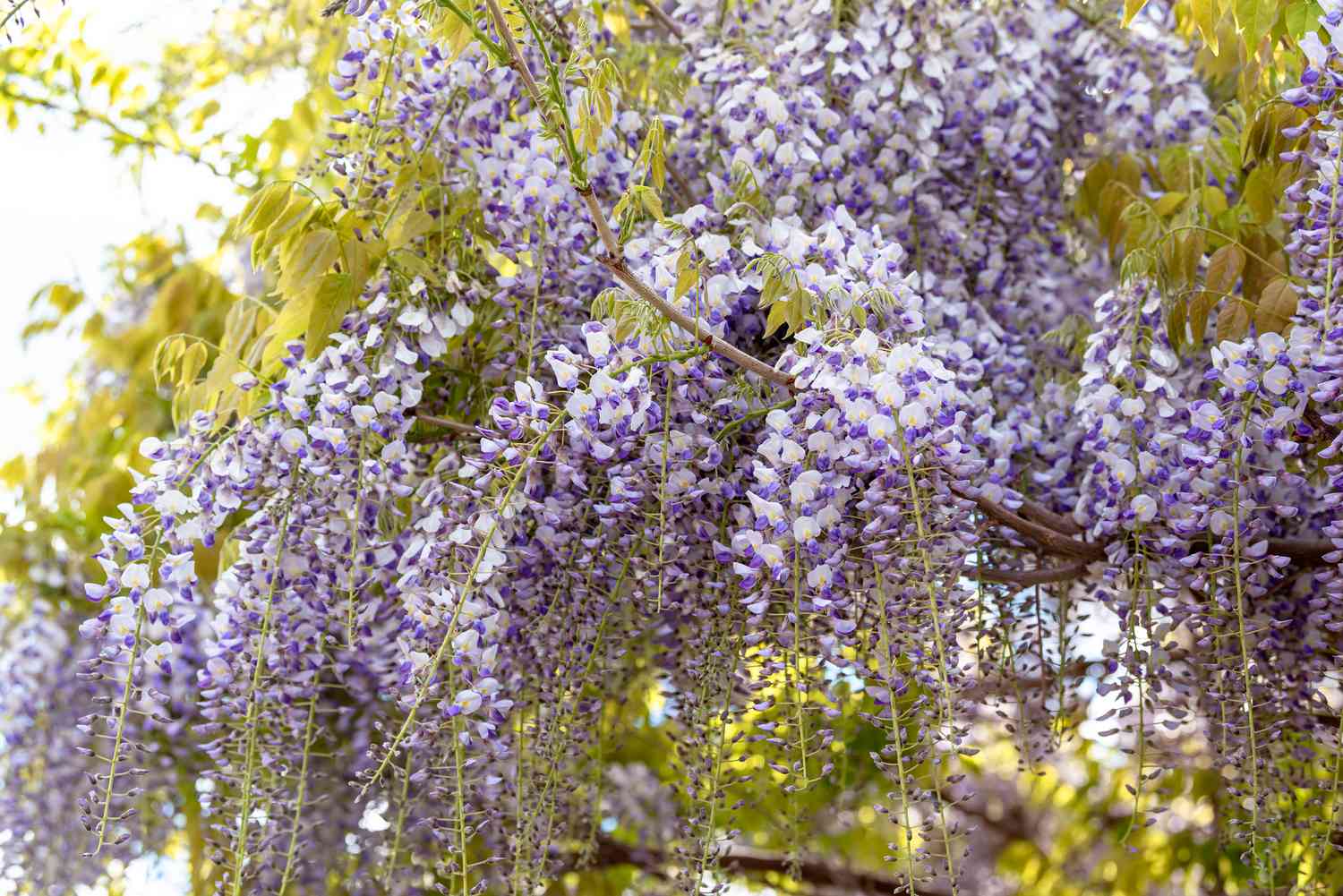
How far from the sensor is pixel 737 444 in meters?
1.43

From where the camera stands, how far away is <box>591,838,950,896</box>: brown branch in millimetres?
2512

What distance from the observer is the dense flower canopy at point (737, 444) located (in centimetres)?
126

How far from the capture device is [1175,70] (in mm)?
1882

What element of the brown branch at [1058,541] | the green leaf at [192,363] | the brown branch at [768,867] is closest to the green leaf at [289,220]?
the green leaf at [192,363]

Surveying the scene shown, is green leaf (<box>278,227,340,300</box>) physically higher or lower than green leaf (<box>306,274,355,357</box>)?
higher

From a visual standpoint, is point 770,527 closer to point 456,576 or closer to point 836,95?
point 456,576

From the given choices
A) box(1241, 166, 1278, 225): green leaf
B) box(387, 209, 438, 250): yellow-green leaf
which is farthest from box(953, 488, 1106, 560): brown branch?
box(387, 209, 438, 250): yellow-green leaf

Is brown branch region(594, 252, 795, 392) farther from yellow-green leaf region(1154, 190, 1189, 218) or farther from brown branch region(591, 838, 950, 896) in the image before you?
brown branch region(591, 838, 950, 896)

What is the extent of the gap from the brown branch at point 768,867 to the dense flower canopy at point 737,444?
73cm

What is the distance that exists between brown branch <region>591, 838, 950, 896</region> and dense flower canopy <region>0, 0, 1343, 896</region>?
28.6 inches

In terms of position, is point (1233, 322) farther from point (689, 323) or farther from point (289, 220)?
point (289, 220)

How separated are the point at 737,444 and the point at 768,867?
1.41 m

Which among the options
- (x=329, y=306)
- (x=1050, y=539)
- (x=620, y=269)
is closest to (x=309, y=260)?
(x=329, y=306)

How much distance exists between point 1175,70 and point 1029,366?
510mm
